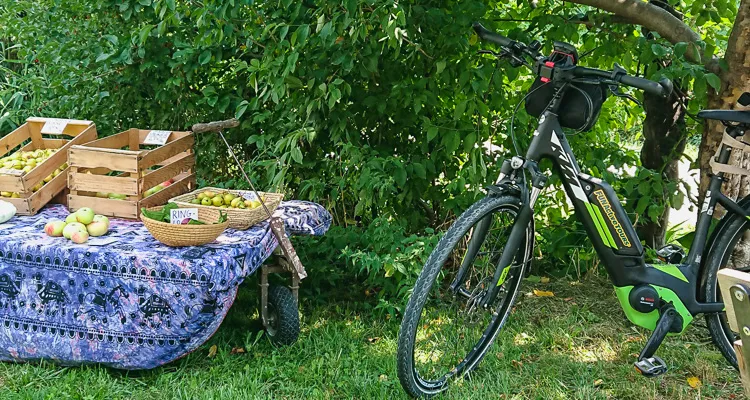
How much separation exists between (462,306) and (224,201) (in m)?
1.20

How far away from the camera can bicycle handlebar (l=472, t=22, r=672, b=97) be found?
8.75 ft

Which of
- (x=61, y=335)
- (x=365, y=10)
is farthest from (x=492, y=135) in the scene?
(x=61, y=335)

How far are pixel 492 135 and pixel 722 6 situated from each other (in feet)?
4.30

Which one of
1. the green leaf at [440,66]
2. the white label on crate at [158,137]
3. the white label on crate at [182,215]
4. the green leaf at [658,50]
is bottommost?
the white label on crate at [182,215]

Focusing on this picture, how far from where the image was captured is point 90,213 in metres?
3.24

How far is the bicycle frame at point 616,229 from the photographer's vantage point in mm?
2908

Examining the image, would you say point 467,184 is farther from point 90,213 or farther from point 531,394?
point 90,213

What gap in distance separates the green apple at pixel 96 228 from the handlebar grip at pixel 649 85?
7.20ft

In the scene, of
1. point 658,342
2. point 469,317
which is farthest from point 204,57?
point 658,342

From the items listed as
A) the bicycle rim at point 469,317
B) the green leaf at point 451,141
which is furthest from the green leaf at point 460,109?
the bicycle rim at point 469,317

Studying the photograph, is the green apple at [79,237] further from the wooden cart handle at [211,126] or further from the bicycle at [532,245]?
the bicycle at [532,245]

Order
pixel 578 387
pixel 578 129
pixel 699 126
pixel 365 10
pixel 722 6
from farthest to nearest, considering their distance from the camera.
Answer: pixel 699 126
pixel 722 6
pixel 365 10
pixel 578 387
pixel 578 129

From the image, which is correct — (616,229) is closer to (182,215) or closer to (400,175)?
(400,175)

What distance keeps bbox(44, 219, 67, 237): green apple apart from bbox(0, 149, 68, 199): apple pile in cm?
47
